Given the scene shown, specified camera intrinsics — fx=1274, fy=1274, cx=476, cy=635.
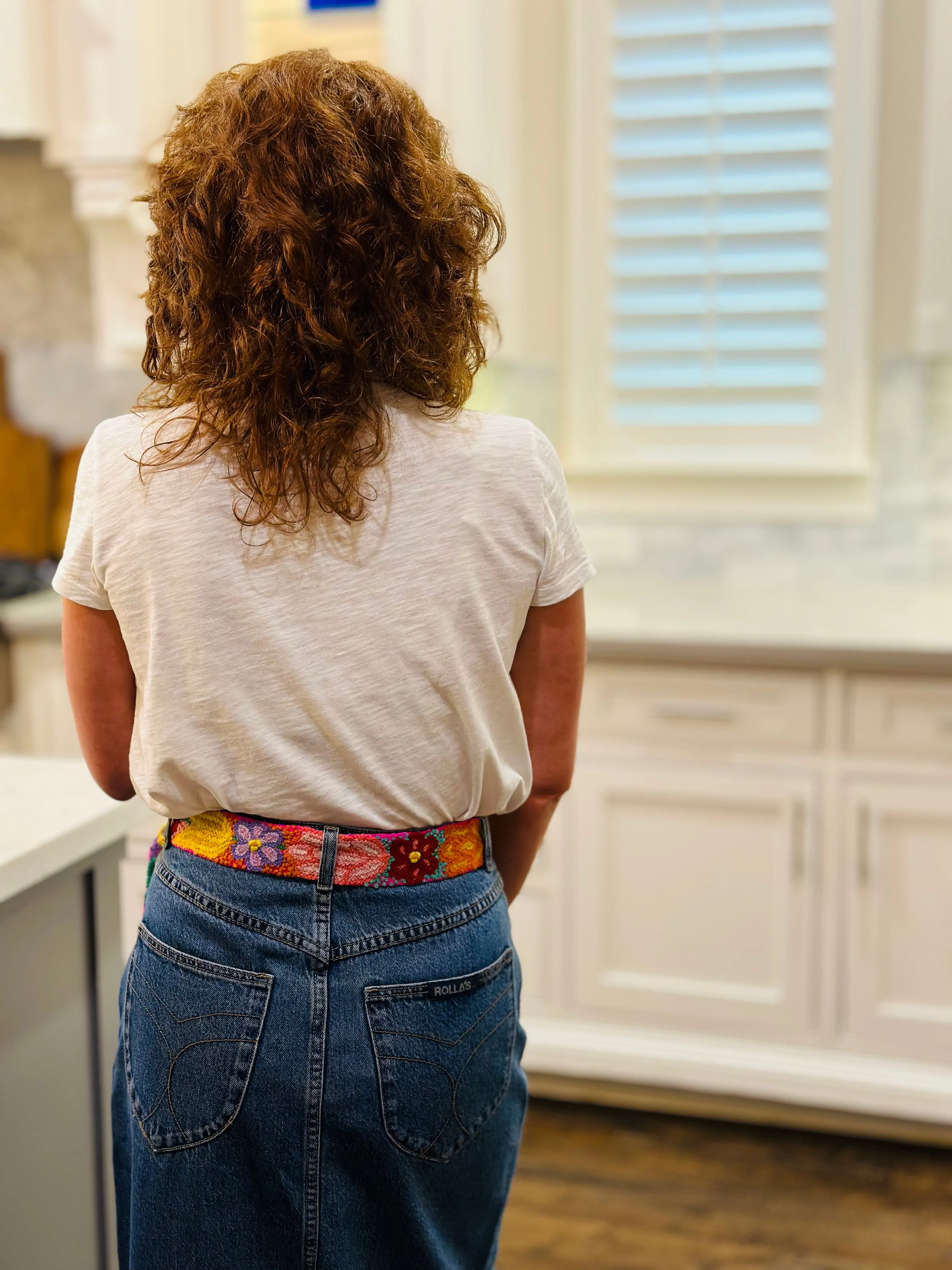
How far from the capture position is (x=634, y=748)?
7.47ft

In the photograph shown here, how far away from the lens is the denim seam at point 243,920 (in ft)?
2.96

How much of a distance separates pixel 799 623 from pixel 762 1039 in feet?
2.45

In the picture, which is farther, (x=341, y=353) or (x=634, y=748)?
(x=634, y=748)

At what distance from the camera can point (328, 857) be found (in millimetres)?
911

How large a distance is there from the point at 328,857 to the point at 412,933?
85 mm

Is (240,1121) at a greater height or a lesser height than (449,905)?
lesser

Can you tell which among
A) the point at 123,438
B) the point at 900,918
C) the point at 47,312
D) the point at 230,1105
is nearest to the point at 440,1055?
the point at 230,1105

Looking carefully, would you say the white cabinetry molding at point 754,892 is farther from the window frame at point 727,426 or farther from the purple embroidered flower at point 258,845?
the purple embroidered flower at point 258,845

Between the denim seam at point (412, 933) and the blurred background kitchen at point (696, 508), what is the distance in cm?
86

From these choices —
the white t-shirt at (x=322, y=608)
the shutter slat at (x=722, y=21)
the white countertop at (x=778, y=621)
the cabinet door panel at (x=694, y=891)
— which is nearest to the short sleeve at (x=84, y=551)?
the white t-shirt at (x=322, y=608)

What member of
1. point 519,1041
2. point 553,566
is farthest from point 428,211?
point 519,1041

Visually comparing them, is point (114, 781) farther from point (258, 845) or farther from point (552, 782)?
point (552, 782)

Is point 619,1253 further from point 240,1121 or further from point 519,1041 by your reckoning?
point 240,1121

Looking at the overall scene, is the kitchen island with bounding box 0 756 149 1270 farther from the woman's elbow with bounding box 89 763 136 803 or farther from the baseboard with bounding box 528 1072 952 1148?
the baseboard with bounding box 528 1072 952 1148
